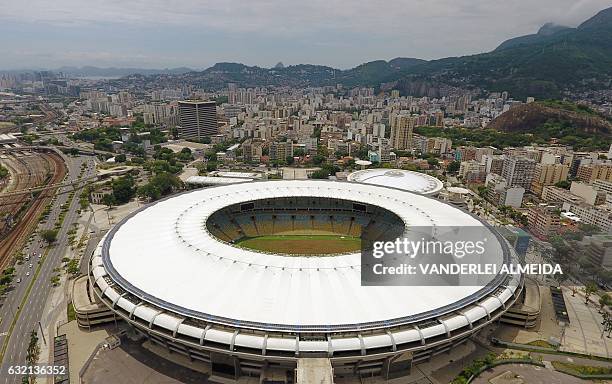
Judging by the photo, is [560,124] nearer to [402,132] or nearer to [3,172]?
[402,132]

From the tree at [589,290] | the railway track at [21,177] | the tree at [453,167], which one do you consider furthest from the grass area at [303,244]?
the tree at [453,167]

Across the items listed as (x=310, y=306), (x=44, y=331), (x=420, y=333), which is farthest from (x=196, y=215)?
(x=420, y=333)

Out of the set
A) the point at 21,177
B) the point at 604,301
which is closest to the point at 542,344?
the point at 604,301

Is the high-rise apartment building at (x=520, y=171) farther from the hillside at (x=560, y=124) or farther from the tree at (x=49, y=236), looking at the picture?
the tree at (x=49, y=236)

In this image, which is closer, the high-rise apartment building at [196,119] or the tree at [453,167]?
the tree at [453,167]

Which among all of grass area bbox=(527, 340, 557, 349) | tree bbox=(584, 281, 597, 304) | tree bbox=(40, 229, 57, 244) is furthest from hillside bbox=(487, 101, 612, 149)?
tree bbox=(40, 229, 57, 244)

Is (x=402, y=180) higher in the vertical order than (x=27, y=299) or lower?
higher
